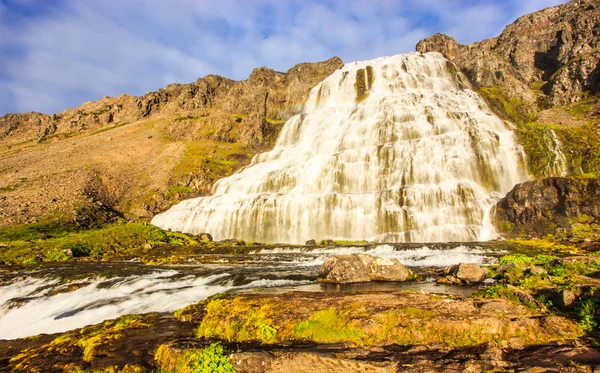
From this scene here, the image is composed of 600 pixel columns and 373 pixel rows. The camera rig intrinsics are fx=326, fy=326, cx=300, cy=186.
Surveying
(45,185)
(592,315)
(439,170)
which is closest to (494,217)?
(439,170)

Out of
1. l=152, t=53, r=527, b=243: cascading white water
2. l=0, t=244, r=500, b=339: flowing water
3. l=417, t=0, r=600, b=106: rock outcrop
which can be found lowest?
l=0, t=244, r=500, b=339: flowing water

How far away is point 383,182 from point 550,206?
1643 centimetres

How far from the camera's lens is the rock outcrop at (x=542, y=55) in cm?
6618

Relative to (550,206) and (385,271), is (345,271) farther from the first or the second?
(550,206)

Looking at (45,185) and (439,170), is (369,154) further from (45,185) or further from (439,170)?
(45,185)

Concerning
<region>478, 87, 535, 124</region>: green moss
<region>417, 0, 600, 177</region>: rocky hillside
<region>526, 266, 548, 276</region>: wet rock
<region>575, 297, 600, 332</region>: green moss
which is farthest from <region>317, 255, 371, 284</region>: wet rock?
<region>478, 87, 535, 124</region>: green moss

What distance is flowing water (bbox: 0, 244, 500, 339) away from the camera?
11258mm

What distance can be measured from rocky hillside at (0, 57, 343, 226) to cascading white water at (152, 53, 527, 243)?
8.92m

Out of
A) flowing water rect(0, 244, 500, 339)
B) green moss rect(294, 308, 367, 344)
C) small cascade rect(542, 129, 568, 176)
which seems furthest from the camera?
small cascade rect(542, 129, 568, 176)

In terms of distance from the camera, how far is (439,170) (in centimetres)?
3809

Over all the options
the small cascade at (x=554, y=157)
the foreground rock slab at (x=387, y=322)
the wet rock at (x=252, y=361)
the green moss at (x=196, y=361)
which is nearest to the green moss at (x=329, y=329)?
the foreground rock slab at (x=387, y=322)

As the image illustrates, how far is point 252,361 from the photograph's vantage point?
547 centimetres

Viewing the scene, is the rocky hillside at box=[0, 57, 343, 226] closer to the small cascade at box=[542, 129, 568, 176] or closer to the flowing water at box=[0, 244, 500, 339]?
the flowing water at box=[0, 244, 500, 339]

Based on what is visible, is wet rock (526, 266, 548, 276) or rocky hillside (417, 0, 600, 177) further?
rocky hillside (417, 0, 600, 177)
